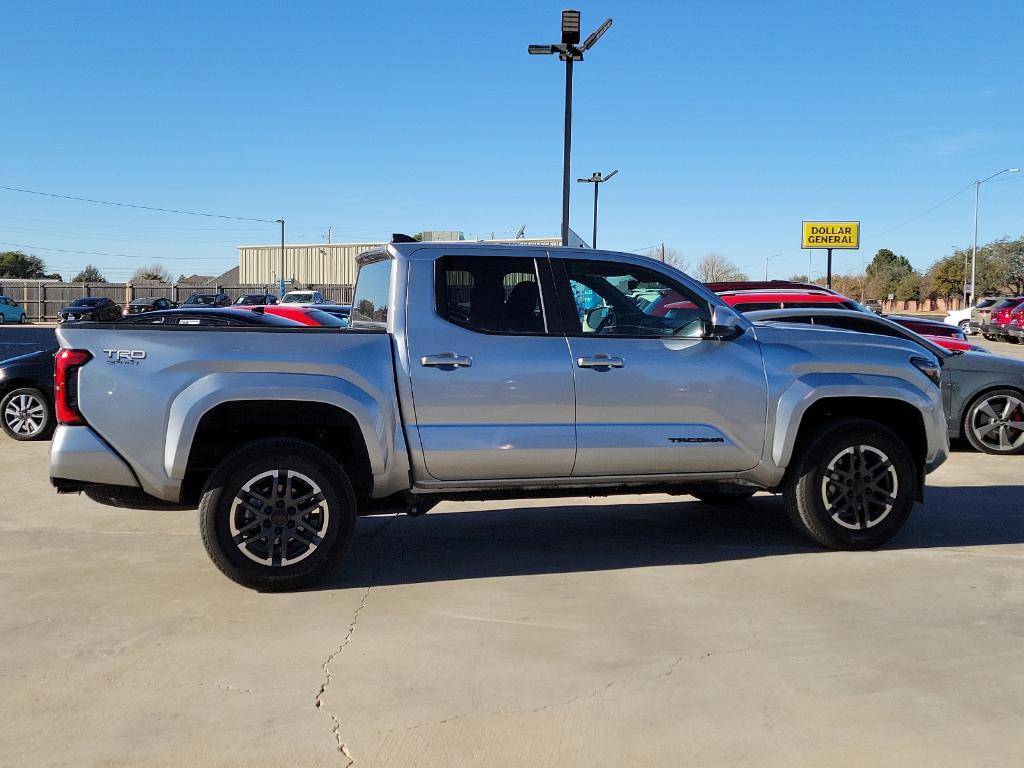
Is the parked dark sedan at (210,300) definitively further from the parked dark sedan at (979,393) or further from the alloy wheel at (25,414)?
the parked dark sedan at (979,393)

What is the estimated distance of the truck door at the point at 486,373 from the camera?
18.1 ft

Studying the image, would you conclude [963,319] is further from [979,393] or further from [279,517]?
[279,517]

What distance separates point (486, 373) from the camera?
557 centimetres

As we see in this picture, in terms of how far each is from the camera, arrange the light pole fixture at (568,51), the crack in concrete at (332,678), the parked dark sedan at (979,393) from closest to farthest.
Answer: the crack in concrete at (332,678)
the parked dark sedan at (979,393)
the light pole fixture at (568,51)

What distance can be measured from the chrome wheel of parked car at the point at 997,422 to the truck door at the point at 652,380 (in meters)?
5.35

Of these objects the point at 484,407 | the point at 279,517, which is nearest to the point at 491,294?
the point at 484,407

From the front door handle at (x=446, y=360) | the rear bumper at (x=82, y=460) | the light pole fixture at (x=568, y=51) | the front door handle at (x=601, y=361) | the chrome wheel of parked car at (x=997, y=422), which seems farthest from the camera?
the light pole fixture at (x=568, y=51)

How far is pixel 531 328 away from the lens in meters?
5.79

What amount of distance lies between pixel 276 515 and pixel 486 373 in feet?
4.60

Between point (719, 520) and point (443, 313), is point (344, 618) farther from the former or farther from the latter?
point (719, 520)

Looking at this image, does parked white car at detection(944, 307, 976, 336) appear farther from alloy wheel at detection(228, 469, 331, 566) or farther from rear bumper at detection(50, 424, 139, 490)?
rear bumper at detection(50, 424, 139, 490)

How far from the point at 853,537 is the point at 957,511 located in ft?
6.14

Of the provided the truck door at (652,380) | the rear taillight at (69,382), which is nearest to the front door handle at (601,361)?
the truck door at (652,380)

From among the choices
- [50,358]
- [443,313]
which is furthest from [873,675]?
[50,358]
